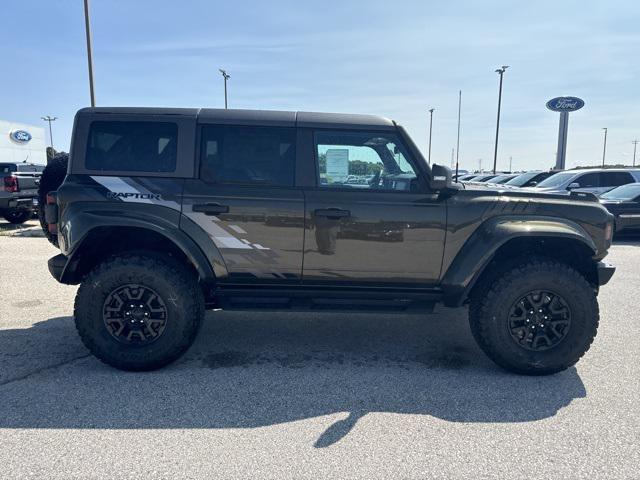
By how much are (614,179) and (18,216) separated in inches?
656

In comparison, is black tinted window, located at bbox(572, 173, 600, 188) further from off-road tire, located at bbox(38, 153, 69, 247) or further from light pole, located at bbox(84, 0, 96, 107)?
light pole, located at bbox(84, 0, 96, 107)

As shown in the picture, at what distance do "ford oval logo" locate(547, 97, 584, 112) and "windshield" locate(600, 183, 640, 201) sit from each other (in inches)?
748

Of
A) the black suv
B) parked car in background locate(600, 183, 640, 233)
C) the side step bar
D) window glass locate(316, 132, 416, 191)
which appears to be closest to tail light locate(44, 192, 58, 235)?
the black suv

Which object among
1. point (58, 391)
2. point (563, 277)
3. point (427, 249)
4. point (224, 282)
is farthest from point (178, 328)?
point (563, 277)

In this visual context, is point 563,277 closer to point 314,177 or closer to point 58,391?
point 314,177

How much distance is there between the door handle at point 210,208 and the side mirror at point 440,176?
1.65 meters

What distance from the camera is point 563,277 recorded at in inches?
134

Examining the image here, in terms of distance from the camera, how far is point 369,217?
3406 millimetres

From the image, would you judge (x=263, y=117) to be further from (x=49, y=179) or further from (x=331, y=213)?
(x=49, y=179)

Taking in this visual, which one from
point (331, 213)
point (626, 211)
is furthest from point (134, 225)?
point (626, 211)

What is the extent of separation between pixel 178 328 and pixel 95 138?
1.66 metres

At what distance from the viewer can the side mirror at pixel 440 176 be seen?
3271mm

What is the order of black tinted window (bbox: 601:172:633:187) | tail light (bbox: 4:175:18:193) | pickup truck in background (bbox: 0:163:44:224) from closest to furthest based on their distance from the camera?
tail light (bbox: 4:175:18:193), pickup truck in background (bbox: 0:163:44:224), black tinted window (bbox: 601:172:633:187)

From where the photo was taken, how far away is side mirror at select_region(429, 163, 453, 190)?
10.7ft
